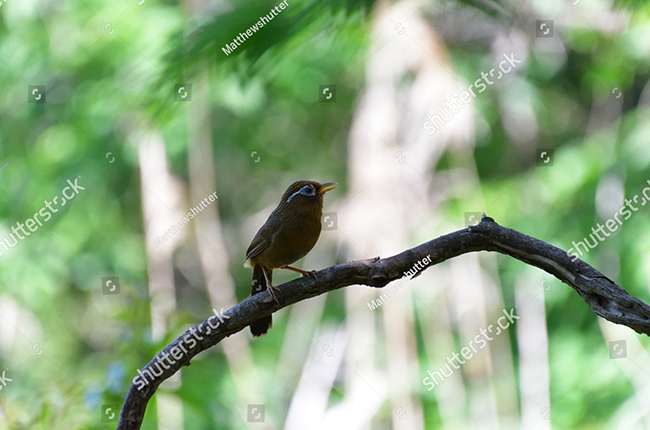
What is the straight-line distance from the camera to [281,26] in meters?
5.32

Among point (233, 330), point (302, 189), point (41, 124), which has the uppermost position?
point (41, 124)

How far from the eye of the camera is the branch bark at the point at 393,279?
2.58 m

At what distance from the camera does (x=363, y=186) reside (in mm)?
7219

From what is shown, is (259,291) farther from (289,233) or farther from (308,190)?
(308,190)

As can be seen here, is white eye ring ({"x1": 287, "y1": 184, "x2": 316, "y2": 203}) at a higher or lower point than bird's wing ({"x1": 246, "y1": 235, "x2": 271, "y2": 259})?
higher

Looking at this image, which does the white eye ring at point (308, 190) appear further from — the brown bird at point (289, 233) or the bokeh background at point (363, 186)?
the bokeh background at point (363, 186)

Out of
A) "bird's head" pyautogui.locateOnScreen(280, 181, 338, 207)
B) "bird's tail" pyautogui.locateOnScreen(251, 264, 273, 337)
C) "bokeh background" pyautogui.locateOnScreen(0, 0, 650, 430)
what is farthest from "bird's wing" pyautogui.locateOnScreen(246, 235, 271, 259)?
"bokeh background" pyautogui.locateOnScreen(0, 0, 650, 430)

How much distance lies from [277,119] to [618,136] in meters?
5.47

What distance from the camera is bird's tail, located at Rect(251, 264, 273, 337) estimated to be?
3697 mm

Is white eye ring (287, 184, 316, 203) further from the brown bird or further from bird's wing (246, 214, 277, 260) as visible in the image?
bird's wing (246, 214, 277, 260)

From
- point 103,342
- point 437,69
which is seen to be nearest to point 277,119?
point 437,69

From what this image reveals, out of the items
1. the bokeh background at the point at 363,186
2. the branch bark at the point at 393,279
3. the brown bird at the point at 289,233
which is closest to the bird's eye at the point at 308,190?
the brown bird at the point at 289,233

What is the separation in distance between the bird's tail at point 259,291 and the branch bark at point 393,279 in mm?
Result: 882

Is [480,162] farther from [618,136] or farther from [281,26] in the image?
[281,26]
